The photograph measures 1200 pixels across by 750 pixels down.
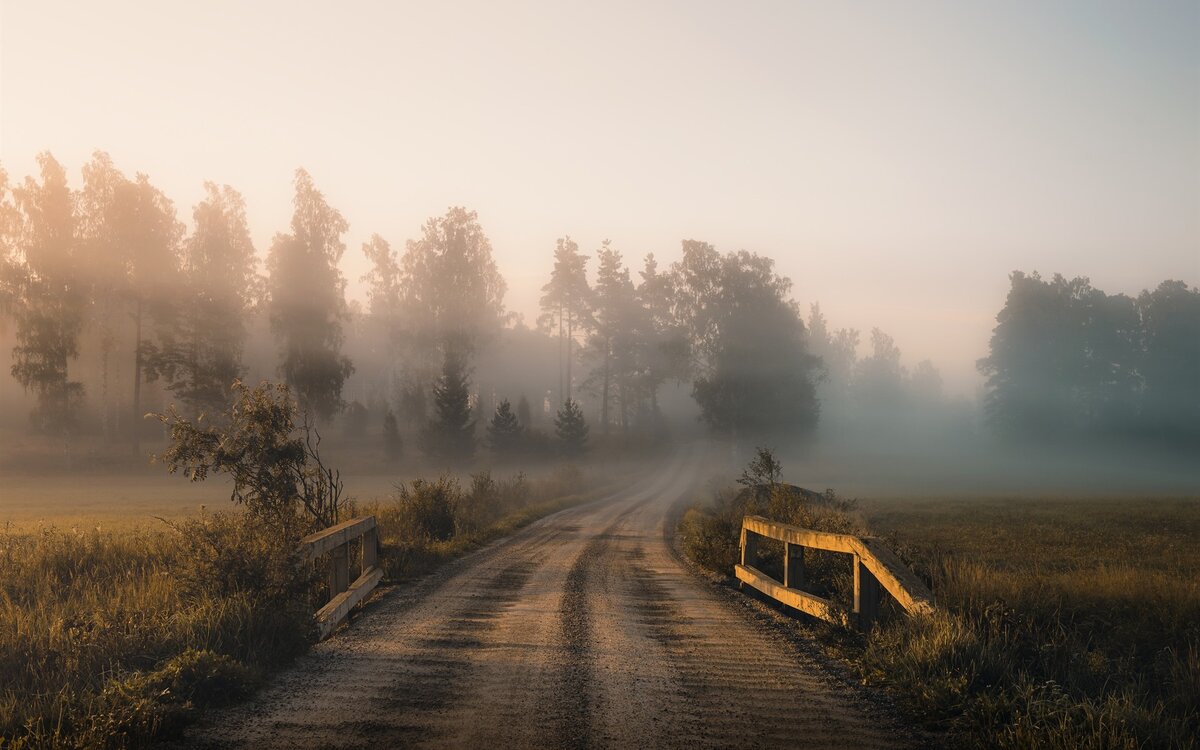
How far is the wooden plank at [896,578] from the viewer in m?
6.83

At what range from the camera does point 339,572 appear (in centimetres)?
931

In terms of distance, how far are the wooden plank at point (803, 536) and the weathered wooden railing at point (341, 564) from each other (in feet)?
17.5

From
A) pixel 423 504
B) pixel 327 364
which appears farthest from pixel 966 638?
pixel 327 364

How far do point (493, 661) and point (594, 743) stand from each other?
7.15 ft

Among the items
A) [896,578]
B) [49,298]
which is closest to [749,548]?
[896,578]

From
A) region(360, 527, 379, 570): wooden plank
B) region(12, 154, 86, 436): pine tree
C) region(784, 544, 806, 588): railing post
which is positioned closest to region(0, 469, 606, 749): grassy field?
region(360, 527, 379, 570): wooden plank

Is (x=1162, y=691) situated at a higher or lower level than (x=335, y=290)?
lower

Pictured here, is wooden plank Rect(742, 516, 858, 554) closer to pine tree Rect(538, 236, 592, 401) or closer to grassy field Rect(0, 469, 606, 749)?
grassy field Rect(0, 469, 606, 749)

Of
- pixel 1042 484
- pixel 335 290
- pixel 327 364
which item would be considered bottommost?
pixel 1042 484

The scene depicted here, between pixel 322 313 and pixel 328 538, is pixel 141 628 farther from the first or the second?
pixel 322 313

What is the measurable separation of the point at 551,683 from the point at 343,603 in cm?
359

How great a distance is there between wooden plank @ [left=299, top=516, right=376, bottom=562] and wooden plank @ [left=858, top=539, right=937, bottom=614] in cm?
559

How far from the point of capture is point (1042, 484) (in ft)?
177

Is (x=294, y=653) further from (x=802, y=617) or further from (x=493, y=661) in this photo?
(x=802, y=617)
